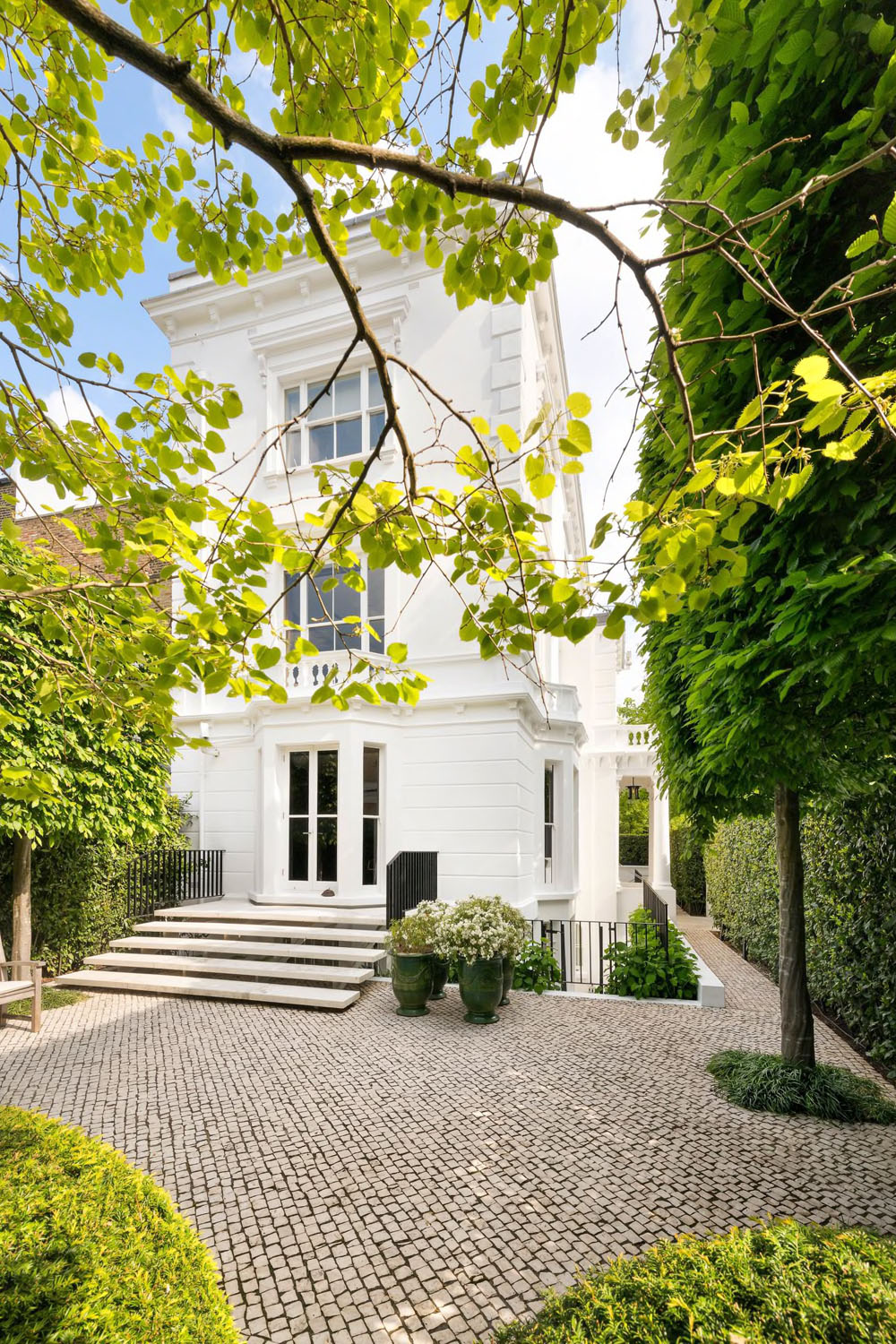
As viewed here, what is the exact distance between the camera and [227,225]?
2.87 meters

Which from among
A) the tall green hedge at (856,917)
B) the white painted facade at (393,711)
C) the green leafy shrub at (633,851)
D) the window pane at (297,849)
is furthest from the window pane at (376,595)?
the green leafy shrub at (633,851)

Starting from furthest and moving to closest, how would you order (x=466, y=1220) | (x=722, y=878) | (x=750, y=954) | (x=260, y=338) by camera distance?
(x=722, y=878) < (x=260, y=338) < (x=750, y=954) < (x=466, y=1220)

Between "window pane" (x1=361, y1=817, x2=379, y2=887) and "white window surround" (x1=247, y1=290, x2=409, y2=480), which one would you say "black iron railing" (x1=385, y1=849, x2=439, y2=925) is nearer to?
"window pane" (x1=361, y1=817, x2=379, y2=887)

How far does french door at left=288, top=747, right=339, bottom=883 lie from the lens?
36.9 ft

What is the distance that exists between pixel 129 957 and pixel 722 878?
37.0ft

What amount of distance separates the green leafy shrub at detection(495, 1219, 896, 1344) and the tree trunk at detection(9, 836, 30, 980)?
27.6 ft

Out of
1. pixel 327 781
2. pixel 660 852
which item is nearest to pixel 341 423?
pixel 327 781

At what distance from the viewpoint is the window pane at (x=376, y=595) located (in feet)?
39.1

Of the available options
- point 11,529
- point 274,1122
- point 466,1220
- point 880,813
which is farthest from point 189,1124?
point 880,813

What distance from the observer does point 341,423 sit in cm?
1252

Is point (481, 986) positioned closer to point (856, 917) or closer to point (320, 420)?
point (856, 917)

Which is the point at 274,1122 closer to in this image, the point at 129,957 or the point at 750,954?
the point at 129,957

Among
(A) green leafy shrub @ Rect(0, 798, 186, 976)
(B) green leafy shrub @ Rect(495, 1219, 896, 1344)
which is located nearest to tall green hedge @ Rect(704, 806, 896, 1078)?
(B) green leafy shrub @ Rect(495, 1219, 896, 1344)

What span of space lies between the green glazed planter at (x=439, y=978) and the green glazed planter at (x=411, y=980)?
10.5 inches
